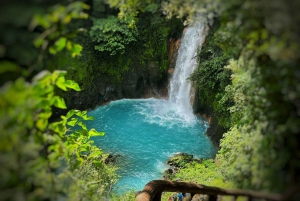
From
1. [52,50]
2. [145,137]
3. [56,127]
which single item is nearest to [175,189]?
[56,127]

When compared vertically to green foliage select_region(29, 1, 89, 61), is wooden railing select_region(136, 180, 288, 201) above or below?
below

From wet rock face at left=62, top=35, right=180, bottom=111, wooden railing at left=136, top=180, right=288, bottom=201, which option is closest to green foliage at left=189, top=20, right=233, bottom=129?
wet rock face at left=62, top=35, right=180, bottom=111

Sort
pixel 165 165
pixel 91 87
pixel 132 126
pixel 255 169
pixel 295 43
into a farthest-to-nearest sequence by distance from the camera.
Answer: pixel 91 87 → pixel 132 126 → pixel 165 165 → pixel 255 169 → pixel 295 43

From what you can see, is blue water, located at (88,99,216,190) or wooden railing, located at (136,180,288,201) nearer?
wooden railing, located at (136,180,288,201)

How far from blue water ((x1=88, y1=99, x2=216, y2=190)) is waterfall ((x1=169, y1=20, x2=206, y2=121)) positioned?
0.46 meters

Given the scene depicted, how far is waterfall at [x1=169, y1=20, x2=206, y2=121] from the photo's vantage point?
44.4ft

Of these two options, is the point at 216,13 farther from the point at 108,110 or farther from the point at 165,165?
the point at 108,110

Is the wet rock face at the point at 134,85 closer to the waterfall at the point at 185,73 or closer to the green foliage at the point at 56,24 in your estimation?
the waterfall at the point at 185,73

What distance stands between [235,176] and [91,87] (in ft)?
39.0

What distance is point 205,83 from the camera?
30.4 feet

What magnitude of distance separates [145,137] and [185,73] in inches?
167

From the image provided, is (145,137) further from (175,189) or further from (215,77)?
(175,189)

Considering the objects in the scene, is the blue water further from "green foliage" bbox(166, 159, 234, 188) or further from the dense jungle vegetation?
the dense jungle vegetation

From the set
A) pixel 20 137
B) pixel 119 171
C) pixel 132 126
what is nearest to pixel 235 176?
pixel 20 137
